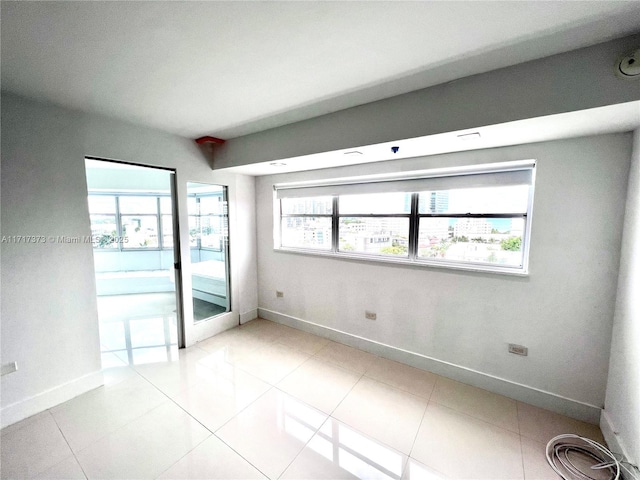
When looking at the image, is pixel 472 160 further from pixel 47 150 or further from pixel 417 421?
pixel 47 150

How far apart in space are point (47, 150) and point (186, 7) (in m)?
1.93

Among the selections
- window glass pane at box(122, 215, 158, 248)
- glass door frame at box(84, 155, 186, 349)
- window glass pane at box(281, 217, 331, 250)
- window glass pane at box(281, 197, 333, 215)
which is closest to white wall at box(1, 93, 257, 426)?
glass door frame at box(84, 155, 186, 349)

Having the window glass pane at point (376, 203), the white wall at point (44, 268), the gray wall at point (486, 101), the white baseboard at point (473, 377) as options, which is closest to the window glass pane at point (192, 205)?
the white wall at point (44, 268)

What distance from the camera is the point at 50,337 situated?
2076 millimetres

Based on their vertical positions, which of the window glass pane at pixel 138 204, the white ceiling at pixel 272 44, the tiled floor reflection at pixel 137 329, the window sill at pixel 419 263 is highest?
the white ceiling at pixel 272 44

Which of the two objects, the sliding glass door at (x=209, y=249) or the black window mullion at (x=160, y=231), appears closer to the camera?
the sliding glass door at (x=209, y=249)

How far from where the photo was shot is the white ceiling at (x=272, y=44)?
3.66 feet

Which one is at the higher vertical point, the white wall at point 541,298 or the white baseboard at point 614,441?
the white wall at point 541,298

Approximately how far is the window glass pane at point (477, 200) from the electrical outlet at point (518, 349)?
1199mm

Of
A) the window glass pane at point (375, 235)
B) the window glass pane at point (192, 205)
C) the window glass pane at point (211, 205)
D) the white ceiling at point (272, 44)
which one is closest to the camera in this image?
the white ceiling at point (272, 44)

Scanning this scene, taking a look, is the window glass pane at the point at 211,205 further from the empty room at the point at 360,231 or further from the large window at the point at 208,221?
the empty room at the point at 360,231

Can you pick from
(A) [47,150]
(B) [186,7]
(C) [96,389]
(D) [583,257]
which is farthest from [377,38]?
(C) [96,389]

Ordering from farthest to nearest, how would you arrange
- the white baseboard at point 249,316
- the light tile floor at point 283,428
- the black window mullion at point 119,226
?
the black window mullion at point 119,226, the white baseboard at point 249,316, the light tile floor at point 283,428

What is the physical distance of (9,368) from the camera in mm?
1889
